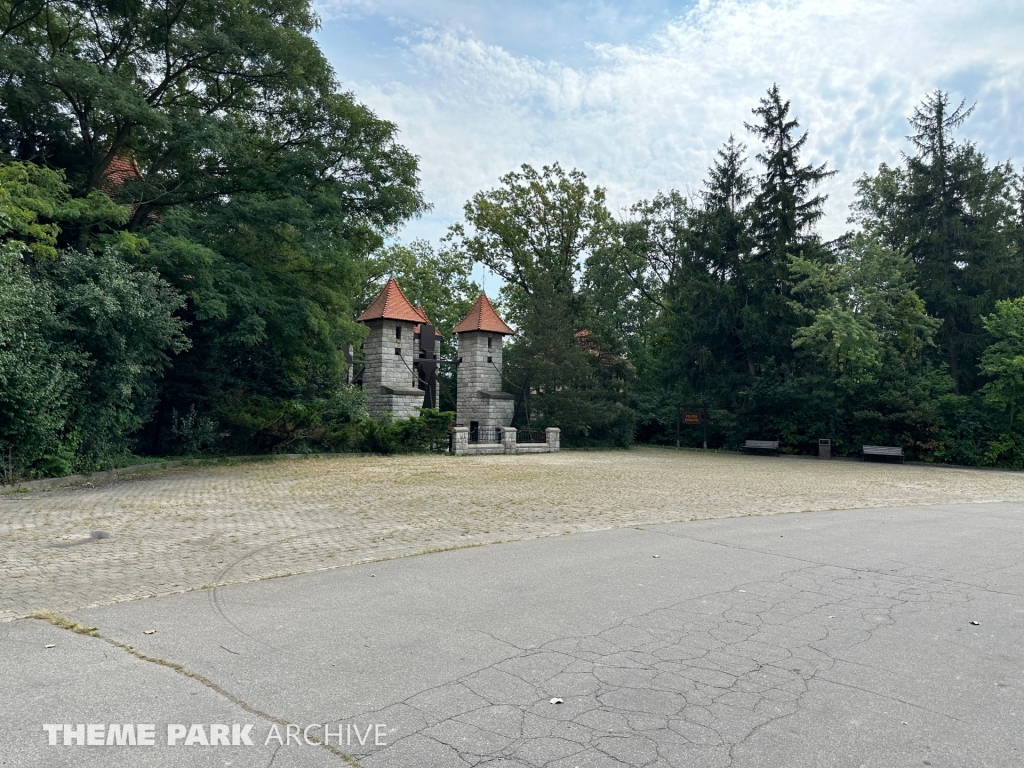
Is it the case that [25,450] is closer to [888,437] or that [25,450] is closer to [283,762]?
[283,762]

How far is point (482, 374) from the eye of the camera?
3066cm

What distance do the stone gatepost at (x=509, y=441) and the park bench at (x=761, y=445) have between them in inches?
430

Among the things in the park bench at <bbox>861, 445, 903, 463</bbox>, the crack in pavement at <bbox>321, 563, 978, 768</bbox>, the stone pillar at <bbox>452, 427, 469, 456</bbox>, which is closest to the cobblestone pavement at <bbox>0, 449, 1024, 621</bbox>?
the crack in pavement at <bbox>321, 563, 978, 768</bbox>

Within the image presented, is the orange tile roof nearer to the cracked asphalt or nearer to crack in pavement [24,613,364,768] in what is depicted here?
the cracked asphalt

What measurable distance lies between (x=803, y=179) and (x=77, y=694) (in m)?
33.6

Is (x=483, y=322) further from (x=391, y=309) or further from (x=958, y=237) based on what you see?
(x=958, y=237)

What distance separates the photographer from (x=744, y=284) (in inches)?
1241

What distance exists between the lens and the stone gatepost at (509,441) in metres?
26.3

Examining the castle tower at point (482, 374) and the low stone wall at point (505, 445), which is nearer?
the low stone wall at point (505, 445)

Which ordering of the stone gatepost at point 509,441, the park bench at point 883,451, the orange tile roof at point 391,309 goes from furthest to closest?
the orange tile roof at point 391,309 → the stone gatepost at point 509,441 → the park bench at point 883,451

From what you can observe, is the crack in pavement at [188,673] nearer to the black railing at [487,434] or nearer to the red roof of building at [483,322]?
the black railing at [487,434]

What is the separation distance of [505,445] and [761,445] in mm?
11585

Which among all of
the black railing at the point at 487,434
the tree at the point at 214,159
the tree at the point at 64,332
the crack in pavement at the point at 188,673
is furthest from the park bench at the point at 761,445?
the crack in pavement at the point at 188,673

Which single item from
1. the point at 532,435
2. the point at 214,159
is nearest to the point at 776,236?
the point at 532,435
